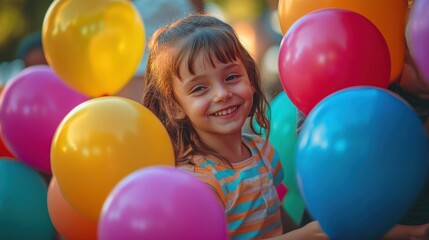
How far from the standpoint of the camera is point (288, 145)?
111 inches

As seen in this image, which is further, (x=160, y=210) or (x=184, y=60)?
(x=184, y=60)

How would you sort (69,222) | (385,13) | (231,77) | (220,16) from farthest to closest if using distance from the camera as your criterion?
(220,16), (69,222), (231,77), (385,13)

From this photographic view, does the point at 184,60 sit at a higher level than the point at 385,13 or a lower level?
lower

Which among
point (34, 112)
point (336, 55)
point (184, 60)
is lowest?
point (34, 112)

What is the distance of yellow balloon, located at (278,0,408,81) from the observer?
228 centimetres

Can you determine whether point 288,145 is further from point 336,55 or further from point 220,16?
point 220,16

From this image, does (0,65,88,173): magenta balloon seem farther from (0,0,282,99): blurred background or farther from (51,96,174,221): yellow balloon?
(0,0,282,99): blurred background

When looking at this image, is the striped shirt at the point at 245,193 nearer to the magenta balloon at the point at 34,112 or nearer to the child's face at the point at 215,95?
the child's face at the point at 215,95

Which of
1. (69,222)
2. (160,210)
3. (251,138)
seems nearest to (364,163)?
(160,210)

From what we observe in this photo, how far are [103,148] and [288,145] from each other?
40.1 inches

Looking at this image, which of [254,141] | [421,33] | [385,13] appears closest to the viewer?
[421,33]

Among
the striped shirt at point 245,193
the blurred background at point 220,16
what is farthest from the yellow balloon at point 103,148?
the blurred background at point 220,16

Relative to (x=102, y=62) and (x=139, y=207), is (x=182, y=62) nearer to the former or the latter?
(x=102, y=62)

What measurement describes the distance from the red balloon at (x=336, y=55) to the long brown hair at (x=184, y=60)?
34cm
